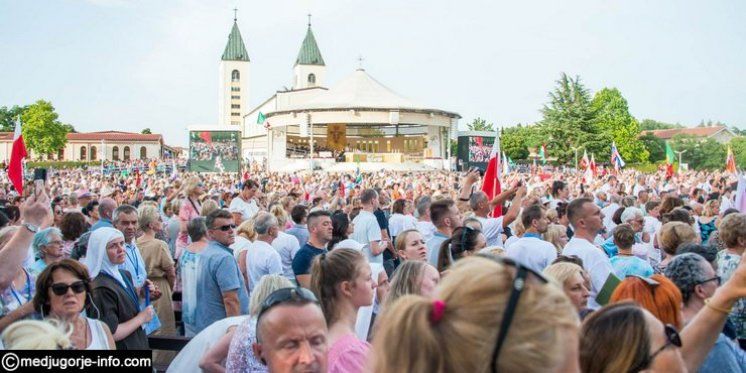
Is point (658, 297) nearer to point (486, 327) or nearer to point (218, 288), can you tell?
point (486, 327)

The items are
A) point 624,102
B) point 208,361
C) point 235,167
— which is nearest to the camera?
point 208,361

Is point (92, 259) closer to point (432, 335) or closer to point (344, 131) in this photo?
point (432, 335)

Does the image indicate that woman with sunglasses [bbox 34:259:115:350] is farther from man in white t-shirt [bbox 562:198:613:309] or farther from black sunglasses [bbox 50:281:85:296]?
man in white t-shirt [bbox 562:198:613:309]

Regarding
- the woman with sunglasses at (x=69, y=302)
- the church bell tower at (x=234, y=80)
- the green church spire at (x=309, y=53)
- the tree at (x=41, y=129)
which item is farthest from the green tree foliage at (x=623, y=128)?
the woman with sunglasses at (x=69, y=302)

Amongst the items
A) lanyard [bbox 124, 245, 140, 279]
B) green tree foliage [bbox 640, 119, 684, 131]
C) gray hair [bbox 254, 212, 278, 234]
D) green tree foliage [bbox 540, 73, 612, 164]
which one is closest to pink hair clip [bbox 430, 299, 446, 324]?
lanyard [bbox 124, 245, 140, 279]

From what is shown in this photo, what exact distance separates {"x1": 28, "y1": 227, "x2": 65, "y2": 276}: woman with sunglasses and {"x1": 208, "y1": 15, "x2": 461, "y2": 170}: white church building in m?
39.2

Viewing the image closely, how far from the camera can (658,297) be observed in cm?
313

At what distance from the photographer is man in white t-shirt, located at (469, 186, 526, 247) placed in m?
6.66

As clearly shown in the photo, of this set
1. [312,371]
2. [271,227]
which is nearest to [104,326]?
[312,371]

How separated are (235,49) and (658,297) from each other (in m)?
129

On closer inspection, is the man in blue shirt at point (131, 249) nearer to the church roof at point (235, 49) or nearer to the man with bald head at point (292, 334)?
the man with bald head at point (292, 334)

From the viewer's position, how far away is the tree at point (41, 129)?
8038 centimetres

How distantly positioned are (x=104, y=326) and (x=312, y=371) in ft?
6.25

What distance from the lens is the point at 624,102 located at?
275ft
